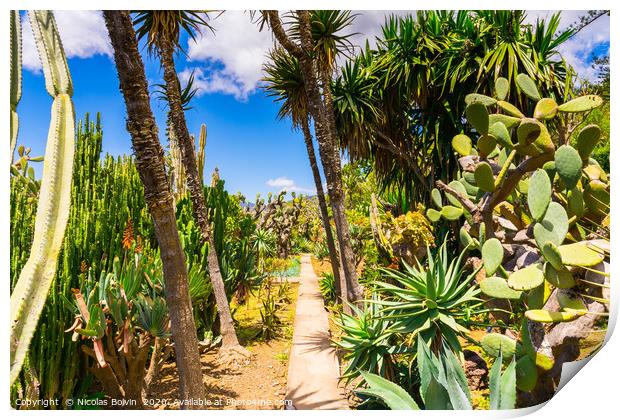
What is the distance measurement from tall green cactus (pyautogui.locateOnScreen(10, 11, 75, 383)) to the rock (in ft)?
9.92

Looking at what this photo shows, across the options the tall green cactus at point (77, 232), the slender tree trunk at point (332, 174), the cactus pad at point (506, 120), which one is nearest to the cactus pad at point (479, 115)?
the cactus pad at point (506, 120)

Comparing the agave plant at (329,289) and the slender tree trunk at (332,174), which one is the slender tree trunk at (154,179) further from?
the agave plant at (329,289)

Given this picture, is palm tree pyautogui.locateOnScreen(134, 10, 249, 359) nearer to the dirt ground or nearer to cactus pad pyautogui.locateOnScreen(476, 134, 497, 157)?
the dirt ground

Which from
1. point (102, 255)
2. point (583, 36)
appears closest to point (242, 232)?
point (102, 255)

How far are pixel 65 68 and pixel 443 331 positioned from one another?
2.61 metres

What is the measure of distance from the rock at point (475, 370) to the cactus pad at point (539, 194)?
1.72 metres

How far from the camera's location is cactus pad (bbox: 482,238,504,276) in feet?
6.83

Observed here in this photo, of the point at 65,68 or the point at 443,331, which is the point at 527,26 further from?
the point at 65,68

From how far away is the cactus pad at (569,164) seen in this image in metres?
2.00

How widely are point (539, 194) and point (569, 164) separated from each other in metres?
0.23

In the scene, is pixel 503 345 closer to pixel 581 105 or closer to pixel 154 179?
pixel 581 105

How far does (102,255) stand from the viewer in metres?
3.40

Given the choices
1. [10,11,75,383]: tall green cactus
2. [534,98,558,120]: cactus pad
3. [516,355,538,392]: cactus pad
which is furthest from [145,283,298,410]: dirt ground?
[534,98,558,120]: cactus pad
